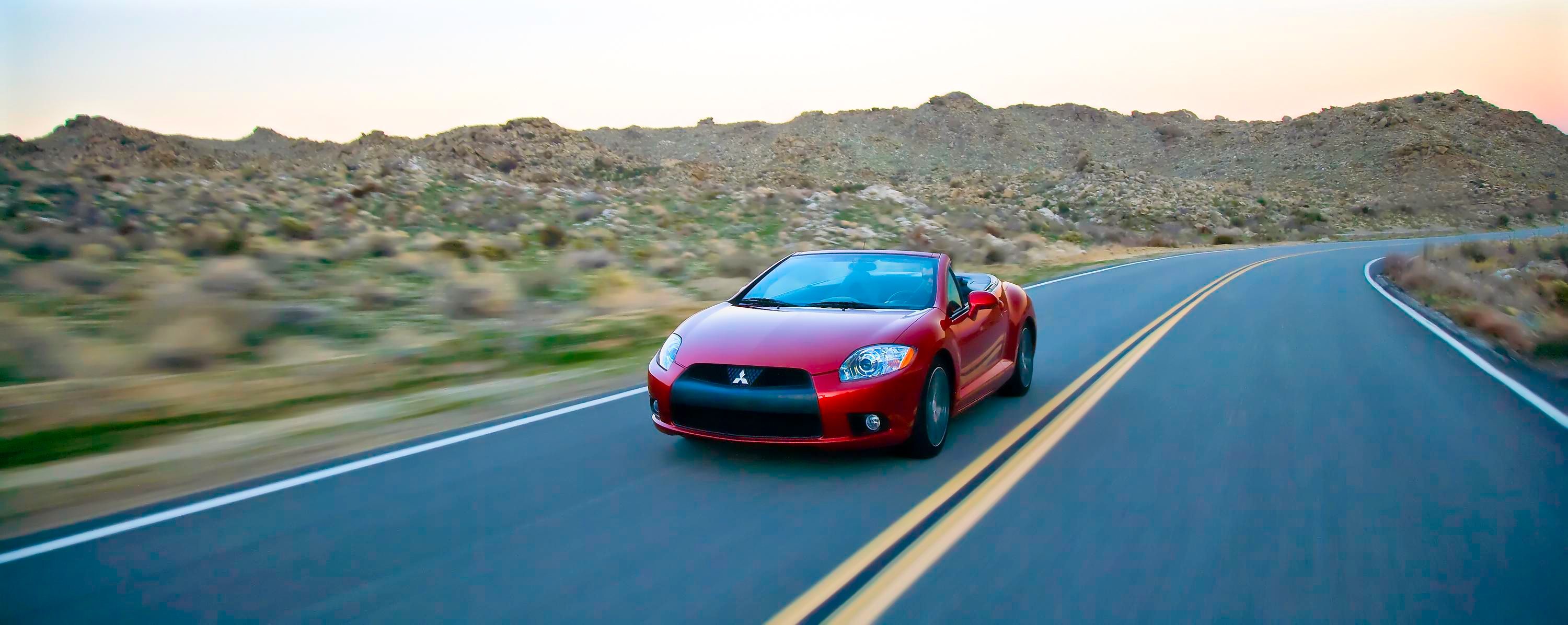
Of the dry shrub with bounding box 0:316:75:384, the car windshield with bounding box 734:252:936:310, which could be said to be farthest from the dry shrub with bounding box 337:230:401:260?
the car windshield with bounding box 734:252:936:310

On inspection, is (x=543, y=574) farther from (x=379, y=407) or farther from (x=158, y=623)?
(x=379, y=407)

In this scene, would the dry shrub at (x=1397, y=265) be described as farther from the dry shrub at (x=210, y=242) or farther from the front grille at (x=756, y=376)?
the dry shrub at (x=210, y=242)

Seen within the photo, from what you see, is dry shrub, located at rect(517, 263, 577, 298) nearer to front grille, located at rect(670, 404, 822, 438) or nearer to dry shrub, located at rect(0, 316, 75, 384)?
dry shrub, located at rect(0, 316, 75, 384)

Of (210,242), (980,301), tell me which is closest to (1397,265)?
(980,301)

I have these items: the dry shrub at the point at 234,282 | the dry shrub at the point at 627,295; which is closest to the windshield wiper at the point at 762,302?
the dry shrub at the point at 627,295

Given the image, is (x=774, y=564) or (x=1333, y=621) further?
(x=774, y=564)

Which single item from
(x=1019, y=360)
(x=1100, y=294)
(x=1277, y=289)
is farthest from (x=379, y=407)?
(x=1277, y=289)

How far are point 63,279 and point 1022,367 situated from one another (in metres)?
14.1

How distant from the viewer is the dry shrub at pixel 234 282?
48.3 ft

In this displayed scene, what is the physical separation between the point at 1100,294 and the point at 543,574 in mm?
16369

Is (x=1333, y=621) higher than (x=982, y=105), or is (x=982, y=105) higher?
(x=982, y=105)

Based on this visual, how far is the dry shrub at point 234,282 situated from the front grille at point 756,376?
10.6m

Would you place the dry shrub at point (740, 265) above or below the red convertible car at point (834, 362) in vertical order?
below

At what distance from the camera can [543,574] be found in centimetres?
456
